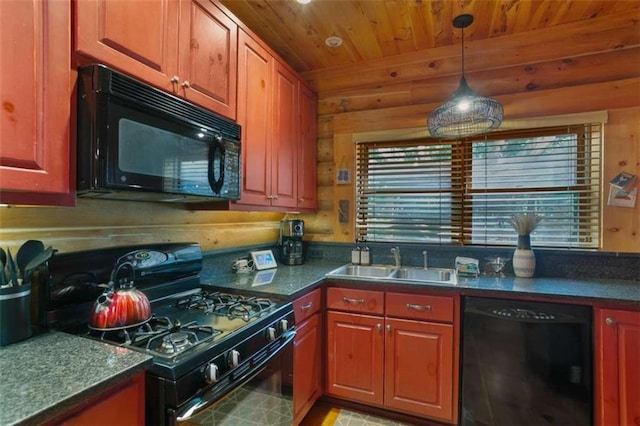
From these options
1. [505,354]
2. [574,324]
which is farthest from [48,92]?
[574,324]

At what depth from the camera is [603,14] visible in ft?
6.75

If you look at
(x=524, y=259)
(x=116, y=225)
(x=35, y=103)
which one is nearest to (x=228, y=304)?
(x=116, y=225)

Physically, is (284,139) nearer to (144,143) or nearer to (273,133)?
(273,133)

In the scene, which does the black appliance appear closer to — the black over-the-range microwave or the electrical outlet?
the black over-the-range microwave

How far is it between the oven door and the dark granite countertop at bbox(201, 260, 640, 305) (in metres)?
0.34

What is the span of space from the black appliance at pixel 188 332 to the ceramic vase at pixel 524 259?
5.03 feet

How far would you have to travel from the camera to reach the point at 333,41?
2.38 metres

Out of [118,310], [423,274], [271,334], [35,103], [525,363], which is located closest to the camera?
[35,103]

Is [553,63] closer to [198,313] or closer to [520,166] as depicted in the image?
[520,166]

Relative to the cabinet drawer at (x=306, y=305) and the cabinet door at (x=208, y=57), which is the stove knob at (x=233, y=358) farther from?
the cabinet door at (x=208, y=57)

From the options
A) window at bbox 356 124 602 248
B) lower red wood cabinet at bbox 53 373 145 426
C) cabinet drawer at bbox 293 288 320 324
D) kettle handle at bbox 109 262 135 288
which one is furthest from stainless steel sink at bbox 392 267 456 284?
lower red wood cabinet at bbox 53 373 145 426

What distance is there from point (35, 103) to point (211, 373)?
982 mm

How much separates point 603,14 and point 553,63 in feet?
1.17

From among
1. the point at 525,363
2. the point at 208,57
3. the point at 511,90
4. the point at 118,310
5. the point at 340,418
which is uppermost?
the point at 511,90
